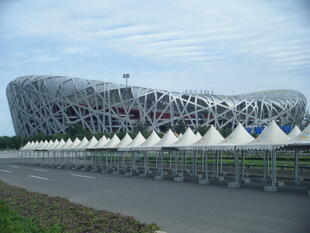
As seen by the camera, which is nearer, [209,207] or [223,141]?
[209,207]

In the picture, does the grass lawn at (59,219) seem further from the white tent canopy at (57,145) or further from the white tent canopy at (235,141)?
the white tent canopy at (57,145)

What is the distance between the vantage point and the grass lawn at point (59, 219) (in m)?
8.88

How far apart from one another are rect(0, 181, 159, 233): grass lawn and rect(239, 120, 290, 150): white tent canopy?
9059mm

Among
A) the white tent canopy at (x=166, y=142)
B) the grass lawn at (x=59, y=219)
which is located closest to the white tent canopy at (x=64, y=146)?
the white tent canopy at (x=166, y=142)

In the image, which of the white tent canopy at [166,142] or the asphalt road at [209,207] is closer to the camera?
the asphalt road at [209,207]

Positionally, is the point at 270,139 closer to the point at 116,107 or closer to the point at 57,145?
the point at 57,145

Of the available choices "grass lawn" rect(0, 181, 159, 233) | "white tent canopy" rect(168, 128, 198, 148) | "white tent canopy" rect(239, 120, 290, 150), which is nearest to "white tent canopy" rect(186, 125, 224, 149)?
"white tent canopy" rect(168, 128, 198, 148)

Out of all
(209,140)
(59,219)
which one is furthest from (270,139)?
(59,219)

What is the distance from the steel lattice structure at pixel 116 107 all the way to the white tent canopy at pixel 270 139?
239 feet

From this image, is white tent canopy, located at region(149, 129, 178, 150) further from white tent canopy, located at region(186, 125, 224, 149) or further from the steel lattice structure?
the steel lattice structure

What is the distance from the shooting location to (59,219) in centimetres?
998

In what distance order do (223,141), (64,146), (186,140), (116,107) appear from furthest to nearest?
1. (116,107)
2. (64,146)
3. (186,140)
4. (223,141)

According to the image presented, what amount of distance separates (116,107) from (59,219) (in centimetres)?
8306

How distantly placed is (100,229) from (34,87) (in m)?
93.1
